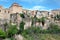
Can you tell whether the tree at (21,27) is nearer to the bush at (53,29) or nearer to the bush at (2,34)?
the bush at (2,34)

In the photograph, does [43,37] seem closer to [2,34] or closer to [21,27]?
[21,27]

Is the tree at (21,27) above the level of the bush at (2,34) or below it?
above

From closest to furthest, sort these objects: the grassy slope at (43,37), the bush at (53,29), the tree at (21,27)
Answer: the grassy slope at (43,37)
the tree at (21,27)
the bush at (53,29)

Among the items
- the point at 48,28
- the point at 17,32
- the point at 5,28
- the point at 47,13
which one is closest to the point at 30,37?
the point at 17,32

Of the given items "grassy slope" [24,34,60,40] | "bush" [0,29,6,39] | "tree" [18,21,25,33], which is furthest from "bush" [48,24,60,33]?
"bush" [0,29,6,39]

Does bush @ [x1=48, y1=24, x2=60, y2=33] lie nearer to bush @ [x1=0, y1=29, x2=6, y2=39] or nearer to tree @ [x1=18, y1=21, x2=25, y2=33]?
tree @ [x1=18, y1=21, x2=25, y2=33]

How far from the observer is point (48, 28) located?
2908 cm

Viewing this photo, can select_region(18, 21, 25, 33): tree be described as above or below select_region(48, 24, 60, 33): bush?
above

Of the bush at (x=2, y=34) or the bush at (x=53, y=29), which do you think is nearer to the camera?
the bush at (x=2, y=34)

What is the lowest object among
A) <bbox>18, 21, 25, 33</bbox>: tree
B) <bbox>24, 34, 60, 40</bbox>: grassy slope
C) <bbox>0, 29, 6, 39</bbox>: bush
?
<bbox>24, 34, 60, 40</bbox>: grassy slope

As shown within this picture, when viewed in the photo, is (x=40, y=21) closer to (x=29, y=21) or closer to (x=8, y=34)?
(x=29, y=21)

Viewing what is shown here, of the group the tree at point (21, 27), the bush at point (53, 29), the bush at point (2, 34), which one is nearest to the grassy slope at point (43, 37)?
the tree at point (21, 27)

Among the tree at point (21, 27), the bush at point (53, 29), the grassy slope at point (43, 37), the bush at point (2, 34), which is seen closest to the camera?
the bush at point (2, 34)

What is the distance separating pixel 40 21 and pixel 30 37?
6.56 metres
